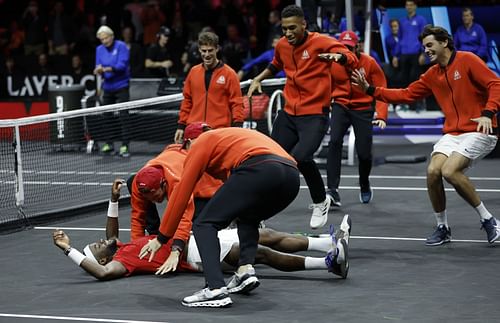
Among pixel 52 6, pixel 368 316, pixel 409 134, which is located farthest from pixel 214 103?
pixel 52 6

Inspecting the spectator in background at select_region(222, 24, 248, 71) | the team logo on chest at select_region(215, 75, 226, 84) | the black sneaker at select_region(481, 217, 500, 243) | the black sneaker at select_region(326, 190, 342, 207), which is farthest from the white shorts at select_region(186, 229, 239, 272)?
the spectator in background at select_region(222, 24, 248, 71)

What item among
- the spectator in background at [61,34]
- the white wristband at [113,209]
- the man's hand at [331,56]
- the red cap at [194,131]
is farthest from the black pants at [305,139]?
the spectator in background at [61,34]

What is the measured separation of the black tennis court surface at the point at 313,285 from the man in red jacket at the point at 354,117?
1.01 metres

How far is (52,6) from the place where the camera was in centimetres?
2558

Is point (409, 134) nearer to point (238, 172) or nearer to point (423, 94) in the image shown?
point (423, 94)

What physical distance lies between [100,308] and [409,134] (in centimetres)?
1288

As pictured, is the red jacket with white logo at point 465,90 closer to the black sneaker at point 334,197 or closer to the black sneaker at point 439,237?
the black sneaker at point 439,237

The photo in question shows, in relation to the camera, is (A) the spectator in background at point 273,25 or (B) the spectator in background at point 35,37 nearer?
(A) the spectator in background at point 273,25

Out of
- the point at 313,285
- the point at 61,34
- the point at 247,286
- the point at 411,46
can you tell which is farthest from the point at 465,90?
the point at 61,34

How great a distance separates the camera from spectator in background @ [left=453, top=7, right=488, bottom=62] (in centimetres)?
2055

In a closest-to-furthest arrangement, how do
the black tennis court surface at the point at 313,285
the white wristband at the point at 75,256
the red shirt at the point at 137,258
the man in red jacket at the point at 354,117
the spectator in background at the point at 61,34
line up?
the black tennis court surface at the point at 313,285 → the white wristband at the point at 75,256 → the red shirt at the point at 137,258 → the man in red jacket at the point at 354,117 → the spectator in background at the point at 61,34

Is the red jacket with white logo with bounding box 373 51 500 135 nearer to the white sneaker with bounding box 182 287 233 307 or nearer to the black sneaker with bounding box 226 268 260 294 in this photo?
the black sneaker with bounding box 226 268 260 294

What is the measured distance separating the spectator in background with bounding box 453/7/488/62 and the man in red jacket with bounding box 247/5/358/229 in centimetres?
935

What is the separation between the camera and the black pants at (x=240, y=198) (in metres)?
8.02
